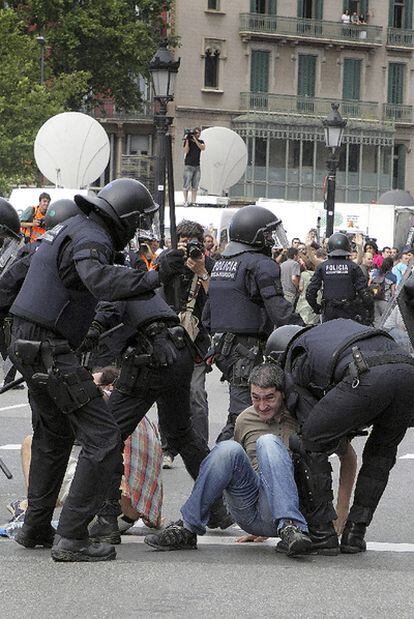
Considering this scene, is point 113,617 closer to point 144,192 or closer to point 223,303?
point 144,192

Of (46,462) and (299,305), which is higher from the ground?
(46,462)

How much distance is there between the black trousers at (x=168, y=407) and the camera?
26.5ft

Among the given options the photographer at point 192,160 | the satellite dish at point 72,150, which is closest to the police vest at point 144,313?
the satellite dish at point 72,150

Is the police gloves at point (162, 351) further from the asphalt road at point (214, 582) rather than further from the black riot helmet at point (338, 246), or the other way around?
the black riot helmet at point (338, 246)

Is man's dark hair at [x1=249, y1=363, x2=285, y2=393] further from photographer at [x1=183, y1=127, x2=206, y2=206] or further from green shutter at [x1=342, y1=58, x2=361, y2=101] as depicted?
green shutter at [x1=342, y1=58, x2=361, y2=101]

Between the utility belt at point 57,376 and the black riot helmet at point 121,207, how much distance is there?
0.57 meters

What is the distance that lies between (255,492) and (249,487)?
0.13 ft

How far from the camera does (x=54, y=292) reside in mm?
7430

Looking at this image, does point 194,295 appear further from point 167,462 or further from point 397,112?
point 397,112

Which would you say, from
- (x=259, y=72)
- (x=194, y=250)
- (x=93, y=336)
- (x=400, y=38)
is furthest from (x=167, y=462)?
(x=400, y=38)

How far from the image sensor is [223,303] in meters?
9.89

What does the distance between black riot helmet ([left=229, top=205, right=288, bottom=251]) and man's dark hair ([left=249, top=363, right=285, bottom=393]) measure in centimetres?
208

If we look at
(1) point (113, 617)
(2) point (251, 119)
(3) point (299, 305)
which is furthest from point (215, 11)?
(1) point (113, 617)

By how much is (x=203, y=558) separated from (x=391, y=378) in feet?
3.89
